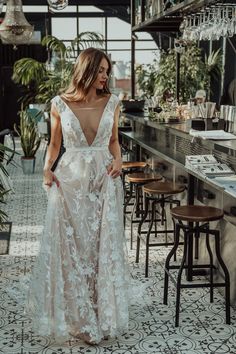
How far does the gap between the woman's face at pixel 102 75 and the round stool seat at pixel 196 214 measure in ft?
3.27

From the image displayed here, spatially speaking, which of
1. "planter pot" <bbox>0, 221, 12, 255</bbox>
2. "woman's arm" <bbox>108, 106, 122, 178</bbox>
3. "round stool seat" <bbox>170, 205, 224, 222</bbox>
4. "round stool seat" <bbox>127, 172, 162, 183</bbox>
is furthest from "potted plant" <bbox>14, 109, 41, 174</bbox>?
"woman's arm" <bbox>108, 106, 122, 178</bbox>

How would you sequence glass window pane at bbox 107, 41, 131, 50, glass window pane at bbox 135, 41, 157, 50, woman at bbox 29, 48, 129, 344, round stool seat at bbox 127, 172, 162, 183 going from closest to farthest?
woman at bbox 29, 48, 129, 344 → round stool seat at bbox 127, 172, 162, 183 → glass window pane at bbox 135, 41, 157, 50 → glass window pane at bbox 107, 41, 131, 50

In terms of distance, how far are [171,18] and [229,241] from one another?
3149 millimetres

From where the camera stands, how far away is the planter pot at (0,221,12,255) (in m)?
5.32

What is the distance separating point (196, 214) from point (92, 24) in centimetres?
1463

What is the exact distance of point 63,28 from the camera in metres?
17.5

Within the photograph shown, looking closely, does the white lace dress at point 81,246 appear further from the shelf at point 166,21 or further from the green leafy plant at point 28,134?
the green leafy plant at point 28,134

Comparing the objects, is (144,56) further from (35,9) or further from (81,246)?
(81,246)

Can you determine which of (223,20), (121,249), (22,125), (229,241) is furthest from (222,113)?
(22,125)

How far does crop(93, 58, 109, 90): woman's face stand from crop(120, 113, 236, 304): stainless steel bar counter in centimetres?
90

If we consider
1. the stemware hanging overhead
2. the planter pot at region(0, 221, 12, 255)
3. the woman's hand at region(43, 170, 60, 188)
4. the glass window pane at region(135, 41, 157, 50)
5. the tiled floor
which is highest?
the glass window pane at region(135, 41, 157, 50)

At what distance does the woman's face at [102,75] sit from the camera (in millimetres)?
3197

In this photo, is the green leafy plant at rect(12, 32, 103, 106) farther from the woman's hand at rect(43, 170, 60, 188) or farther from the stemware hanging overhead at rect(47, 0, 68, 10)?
the woman's hand at rect(43, 170, 60, 188)

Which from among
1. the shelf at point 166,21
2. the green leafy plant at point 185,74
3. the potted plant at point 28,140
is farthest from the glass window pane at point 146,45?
the shelf at point 166,21
